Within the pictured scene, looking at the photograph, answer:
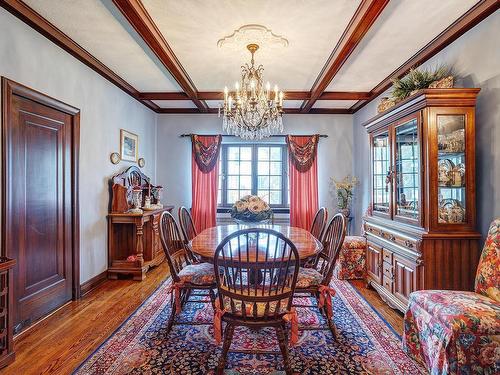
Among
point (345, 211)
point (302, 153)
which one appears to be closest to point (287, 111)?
point (302, 153)

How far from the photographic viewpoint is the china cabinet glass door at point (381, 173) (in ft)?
10.7

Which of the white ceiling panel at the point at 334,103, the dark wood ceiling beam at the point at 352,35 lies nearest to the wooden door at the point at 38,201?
the dark wood ceiling beam at the point at 352,35

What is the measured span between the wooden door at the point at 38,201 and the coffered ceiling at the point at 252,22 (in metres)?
0.73

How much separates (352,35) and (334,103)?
7.96 feet

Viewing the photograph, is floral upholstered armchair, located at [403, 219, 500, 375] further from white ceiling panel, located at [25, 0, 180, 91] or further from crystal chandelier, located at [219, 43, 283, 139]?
white ceiling panel, located at [25, 0, 180, 91]

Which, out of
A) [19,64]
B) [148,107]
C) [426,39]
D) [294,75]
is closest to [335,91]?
[294,75]

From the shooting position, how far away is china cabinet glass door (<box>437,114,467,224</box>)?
2465mm

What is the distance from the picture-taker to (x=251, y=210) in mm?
2812

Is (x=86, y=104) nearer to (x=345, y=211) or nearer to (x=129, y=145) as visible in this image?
(x=129, y=145)

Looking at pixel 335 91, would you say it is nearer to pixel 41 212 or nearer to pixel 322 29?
pixel 322 29

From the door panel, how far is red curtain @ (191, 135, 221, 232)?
2397 millimetres

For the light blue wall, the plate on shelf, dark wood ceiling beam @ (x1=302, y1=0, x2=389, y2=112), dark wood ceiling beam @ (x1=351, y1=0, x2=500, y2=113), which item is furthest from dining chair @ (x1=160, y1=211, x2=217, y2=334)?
dark wood ceiling beam @ (x1=351, y1=0, x2=500, y2=113)

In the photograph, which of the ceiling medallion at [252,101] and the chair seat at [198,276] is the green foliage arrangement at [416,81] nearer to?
the ceiling medallion at [252,101]

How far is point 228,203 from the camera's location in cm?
561
